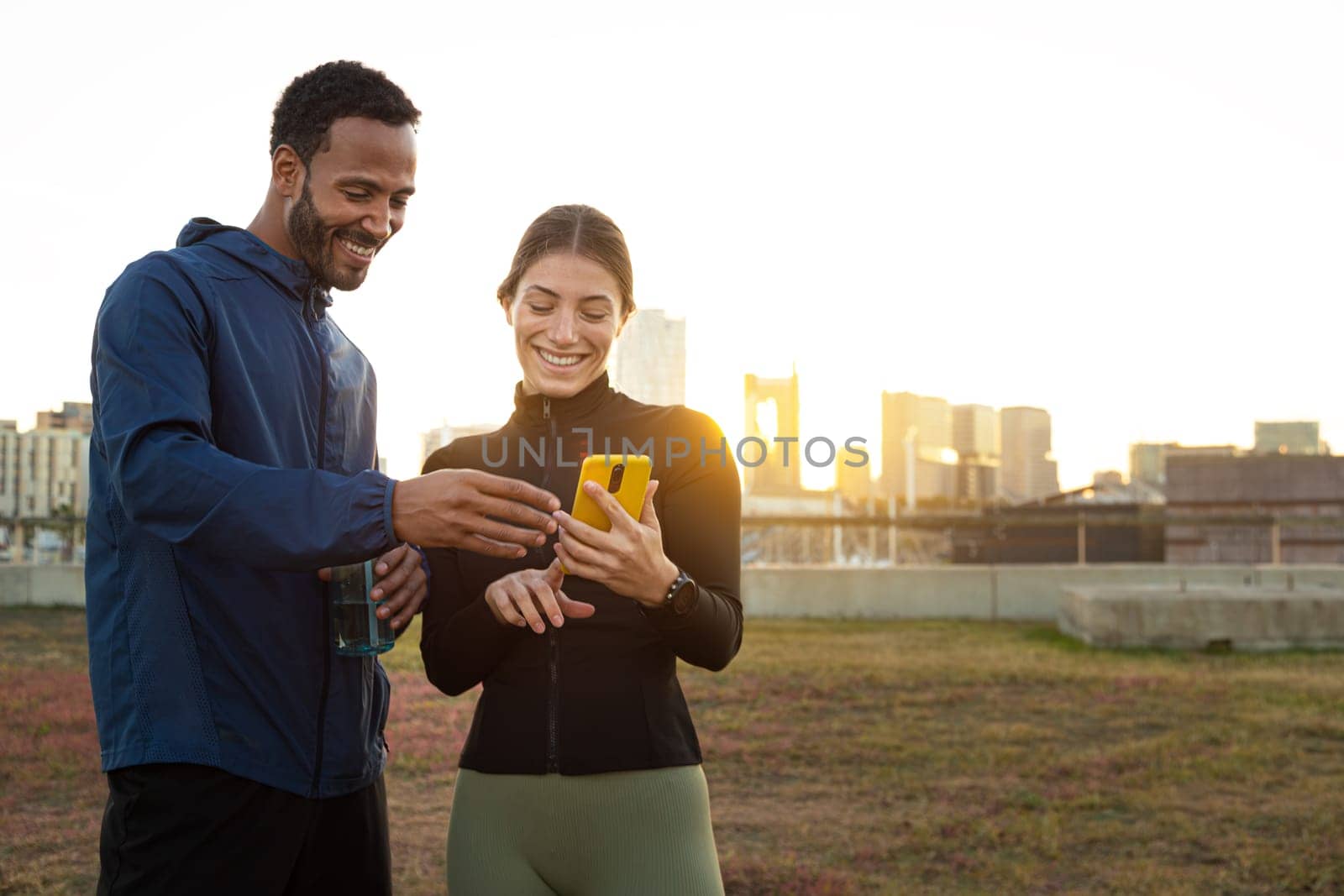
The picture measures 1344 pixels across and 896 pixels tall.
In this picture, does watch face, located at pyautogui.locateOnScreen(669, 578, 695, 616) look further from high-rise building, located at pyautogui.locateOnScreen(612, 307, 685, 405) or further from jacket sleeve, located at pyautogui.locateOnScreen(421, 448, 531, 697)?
high-rise building, located at pyautogui.locateOnScreen(612, 307, 685, 405)

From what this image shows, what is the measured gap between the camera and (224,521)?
1.68 metres

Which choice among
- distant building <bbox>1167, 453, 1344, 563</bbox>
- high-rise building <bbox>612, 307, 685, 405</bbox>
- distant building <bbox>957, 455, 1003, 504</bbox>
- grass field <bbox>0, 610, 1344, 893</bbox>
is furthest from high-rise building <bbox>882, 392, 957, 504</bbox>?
high-rise building <bbox>612, 307, 685, 405</bbox>

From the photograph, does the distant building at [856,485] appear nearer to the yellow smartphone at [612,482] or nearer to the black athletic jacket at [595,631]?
the black athletic jacket at [595,631]

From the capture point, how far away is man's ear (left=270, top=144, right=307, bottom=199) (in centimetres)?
225

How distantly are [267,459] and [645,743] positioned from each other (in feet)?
2.72

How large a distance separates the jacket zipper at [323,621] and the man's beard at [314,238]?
0.21 feet

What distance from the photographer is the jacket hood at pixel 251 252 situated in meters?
2.16

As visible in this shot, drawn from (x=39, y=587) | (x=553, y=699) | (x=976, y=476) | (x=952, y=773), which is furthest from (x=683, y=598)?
(x=976, y=476)

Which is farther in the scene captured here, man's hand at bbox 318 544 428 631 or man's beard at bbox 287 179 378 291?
man's beard at bbox 287 179 378 291

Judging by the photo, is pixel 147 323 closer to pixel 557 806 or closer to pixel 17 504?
pixel 557 806

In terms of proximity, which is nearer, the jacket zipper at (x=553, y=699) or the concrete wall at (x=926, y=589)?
the jacket zipper at (x=553, y=699)

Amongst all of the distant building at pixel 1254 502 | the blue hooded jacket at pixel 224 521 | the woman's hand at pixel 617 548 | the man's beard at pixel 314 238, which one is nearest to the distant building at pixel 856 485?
the distant building at pixel 1254 502

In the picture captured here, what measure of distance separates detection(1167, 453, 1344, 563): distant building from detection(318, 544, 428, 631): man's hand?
25.9 m

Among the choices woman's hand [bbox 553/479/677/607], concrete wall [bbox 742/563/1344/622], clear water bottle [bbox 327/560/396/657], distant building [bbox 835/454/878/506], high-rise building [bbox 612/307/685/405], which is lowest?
concrete wall [bbox 742/563/1344/622]
